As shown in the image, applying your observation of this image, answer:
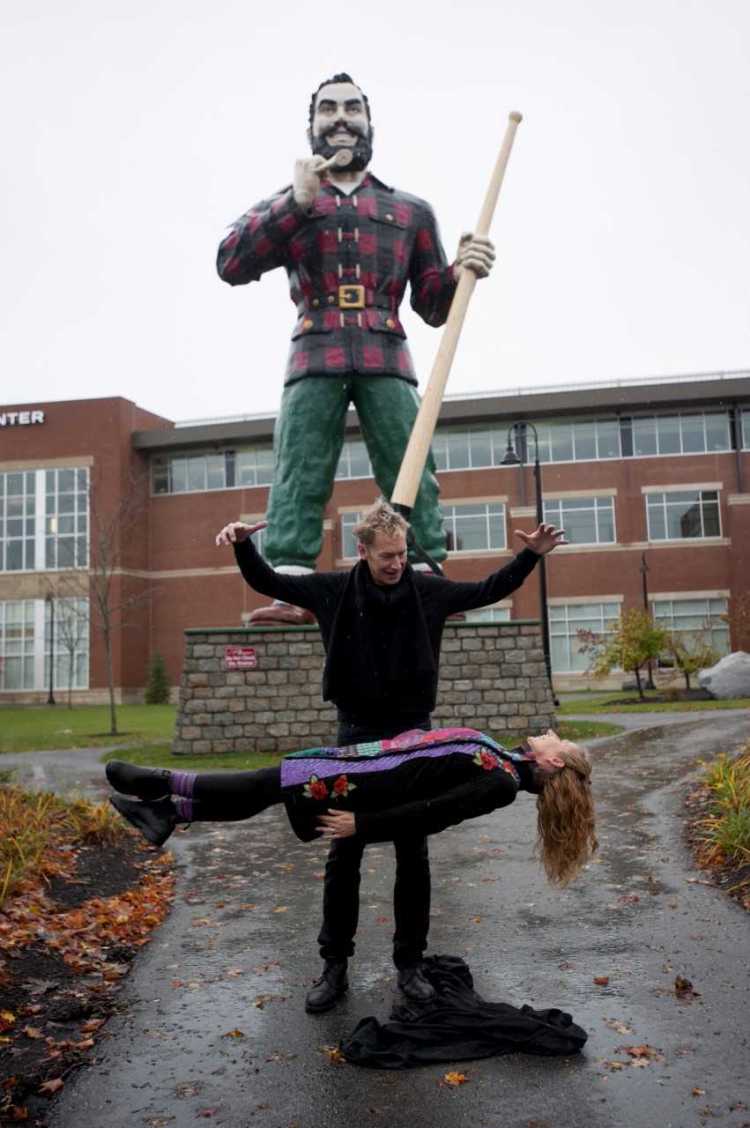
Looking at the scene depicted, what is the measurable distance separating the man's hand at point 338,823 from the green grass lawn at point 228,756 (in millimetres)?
6909

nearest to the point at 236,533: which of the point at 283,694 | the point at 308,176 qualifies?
the point at 308,176

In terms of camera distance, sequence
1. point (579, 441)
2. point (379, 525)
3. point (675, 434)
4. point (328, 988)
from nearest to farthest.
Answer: point (379, 525)
point (328, 988)
point (675, 434)
point (579, 441)

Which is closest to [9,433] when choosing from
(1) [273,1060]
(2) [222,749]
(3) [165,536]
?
(3) [165,536]

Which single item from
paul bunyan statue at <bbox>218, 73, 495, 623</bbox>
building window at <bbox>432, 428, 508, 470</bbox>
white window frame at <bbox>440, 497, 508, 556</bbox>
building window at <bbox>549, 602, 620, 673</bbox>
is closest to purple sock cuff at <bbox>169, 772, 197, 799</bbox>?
paul bunyan statue at <bbox>218, 73, 495, 623</bbox>

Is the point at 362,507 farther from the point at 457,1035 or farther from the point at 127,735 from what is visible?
the point at 457,1035

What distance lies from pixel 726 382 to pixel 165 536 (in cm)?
2226

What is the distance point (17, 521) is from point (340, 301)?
111 feet

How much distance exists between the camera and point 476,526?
3916 centimetres

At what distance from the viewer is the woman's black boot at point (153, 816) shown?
407 centimetres

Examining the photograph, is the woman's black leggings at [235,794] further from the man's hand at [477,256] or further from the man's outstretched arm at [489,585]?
the man's hand at [477,256]

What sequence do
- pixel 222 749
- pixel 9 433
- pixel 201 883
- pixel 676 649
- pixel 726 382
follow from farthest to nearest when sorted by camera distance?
1. pixel 9 433
2. pixel 726 382
3. pixel 676 649
4. pixel 222 749
5. pixel 201 883

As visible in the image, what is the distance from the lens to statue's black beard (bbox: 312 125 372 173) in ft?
36.2

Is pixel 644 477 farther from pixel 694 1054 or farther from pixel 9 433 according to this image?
pixel 694 1054

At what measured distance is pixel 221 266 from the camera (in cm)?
1148
